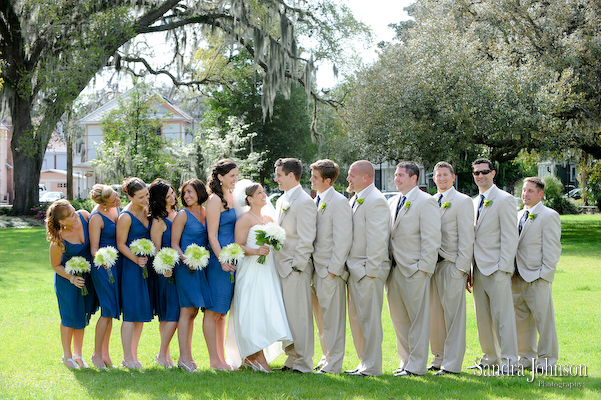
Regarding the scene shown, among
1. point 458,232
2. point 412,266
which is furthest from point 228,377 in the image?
point 458,232

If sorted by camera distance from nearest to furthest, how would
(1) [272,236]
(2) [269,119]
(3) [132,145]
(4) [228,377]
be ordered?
(4) [228,377], (1) [272,236], (3) [132,145], (2) [269,119]

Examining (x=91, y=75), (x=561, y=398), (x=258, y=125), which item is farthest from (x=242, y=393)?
(x=258, y=125)

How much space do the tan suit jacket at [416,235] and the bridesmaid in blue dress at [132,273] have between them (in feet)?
8.73

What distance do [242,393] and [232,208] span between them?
2.08 m

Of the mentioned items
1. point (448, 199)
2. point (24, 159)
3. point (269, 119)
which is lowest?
point (448, 199)

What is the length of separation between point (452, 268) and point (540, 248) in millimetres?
1030

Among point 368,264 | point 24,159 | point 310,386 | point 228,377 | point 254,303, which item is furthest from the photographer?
point 24,159

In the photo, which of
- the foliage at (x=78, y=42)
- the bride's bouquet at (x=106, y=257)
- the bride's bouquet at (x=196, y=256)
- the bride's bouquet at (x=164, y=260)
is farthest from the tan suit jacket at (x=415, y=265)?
the foliage at (x=78, y=42)

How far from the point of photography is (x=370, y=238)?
615 cm

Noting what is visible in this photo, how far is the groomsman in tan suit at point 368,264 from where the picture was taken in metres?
6.13

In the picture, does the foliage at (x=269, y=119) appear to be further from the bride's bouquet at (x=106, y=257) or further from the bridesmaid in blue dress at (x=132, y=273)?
the bride's bouquet at (x=106, y=257)

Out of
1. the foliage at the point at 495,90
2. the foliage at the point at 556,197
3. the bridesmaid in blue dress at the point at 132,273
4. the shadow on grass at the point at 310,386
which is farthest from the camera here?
the foliage at the point at 556,197

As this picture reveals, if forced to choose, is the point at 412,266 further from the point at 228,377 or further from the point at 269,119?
the point at 269,119

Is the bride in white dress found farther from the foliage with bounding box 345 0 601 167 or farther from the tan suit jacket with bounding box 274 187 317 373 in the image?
the foliage with bounding box 345 0 601 167
